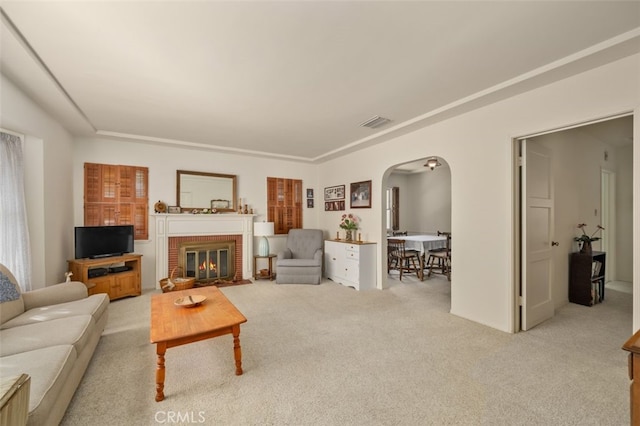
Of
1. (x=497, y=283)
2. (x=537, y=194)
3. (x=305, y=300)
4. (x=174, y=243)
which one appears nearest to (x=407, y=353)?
(x=497, y=283)

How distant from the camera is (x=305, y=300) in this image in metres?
4.15

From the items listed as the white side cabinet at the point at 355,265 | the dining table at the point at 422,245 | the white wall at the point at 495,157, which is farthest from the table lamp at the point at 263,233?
the white wall at the point at 495,157

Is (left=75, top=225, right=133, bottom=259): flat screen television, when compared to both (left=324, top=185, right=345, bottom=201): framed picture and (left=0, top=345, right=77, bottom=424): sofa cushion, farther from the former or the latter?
(left=324, top=185, right=345, bottom=201): framed picture

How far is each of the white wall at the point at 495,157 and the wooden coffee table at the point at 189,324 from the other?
2.74m

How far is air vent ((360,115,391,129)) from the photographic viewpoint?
373 cm

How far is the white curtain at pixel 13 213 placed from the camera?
277cm

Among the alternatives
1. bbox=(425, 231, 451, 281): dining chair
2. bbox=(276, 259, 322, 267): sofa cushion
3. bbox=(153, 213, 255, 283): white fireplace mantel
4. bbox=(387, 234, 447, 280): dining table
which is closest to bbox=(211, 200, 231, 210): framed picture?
bbox=(153, 213, 255, 283): white fireplace mantel

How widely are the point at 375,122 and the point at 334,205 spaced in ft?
8.22

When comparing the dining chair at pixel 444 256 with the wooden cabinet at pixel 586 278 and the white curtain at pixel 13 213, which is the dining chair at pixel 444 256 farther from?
the white curtain at pixel 13 213

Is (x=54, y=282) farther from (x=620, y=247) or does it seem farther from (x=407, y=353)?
(x=620, y=247)

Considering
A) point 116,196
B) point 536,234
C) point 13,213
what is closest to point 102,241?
point 116,196

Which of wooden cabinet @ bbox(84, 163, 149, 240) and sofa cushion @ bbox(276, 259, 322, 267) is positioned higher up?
wooden cabinet @ bbox(84, 163, 149, 240)

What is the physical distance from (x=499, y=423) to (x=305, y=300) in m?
Answer: 2.80

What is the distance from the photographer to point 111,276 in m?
4.03
